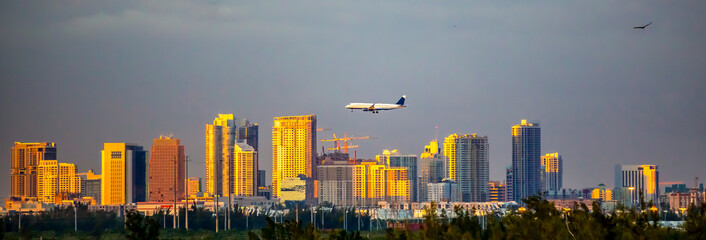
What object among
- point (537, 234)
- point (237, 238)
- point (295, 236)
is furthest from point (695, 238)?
point (237, 238)

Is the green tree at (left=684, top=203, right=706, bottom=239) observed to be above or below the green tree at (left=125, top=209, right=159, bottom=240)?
above

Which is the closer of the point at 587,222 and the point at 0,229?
the point at 587,222

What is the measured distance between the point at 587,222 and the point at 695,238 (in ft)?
36.1

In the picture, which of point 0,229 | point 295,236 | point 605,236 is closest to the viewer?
point 605,236

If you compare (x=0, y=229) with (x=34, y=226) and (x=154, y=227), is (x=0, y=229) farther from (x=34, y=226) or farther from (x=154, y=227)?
(x=34, y=226)

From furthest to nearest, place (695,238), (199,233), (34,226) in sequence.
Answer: (34,226), (199,233), (695,238)

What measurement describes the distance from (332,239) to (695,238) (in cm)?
2358

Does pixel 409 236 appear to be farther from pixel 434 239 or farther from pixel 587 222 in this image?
pixel 587 222

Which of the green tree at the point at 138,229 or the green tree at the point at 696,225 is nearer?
the green tree at the point at 696,225

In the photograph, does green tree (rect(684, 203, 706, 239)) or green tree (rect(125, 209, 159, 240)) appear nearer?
green tree (rect(684, 203, 706, 239))

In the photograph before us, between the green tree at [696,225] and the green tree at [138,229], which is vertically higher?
the green tree at [696,225]

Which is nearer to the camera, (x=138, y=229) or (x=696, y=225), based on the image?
(x=696, y=225)

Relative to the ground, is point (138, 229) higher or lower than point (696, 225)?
lower

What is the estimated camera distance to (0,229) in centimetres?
9581
